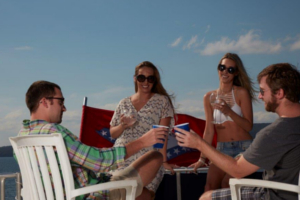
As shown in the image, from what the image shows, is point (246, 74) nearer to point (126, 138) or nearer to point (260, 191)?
point (126, 138)

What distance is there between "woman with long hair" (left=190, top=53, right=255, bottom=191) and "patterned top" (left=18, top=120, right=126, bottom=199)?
4.52 ft

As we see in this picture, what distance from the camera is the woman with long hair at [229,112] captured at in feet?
13.4

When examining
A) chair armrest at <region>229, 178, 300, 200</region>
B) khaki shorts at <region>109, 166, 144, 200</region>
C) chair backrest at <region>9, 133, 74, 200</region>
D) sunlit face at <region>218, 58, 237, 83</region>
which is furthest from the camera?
sunlit face at <region>218, 58, 237, 83</region>

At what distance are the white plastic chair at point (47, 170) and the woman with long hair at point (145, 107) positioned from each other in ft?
5.28

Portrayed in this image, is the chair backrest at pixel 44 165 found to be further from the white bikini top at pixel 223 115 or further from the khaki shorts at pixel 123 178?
the white bikini top at pixel 223 115

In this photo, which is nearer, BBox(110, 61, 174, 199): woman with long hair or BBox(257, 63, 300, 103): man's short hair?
BBox(257, 63, 300, 103): man's short hair

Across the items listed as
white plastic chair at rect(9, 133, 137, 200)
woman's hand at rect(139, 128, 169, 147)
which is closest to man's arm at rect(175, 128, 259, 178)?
woman's hand at rect(139, 128, 169, 147)

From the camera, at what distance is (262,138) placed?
2.74 m

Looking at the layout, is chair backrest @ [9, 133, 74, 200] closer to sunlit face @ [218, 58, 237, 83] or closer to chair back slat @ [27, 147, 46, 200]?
chair back slat @ [27, 147, 46, 200]

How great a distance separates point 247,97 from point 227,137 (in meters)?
0.51

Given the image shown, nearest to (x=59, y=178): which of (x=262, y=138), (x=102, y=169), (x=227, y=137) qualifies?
(x=102, y=169)

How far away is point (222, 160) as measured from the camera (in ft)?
9.58

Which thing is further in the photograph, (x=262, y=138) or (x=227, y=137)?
(x=227, y=137)

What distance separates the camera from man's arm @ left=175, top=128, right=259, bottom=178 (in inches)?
111
